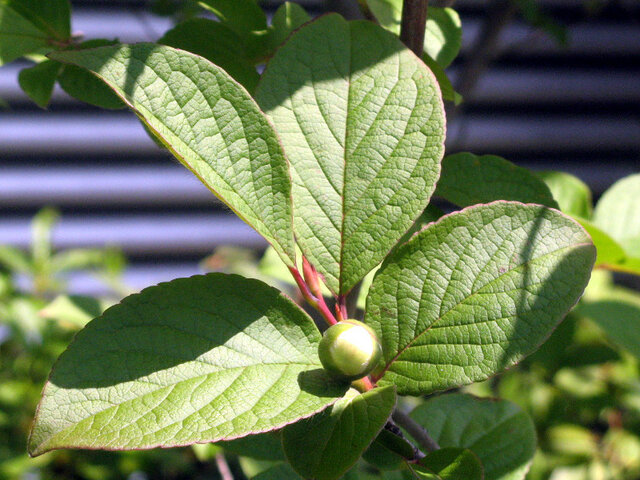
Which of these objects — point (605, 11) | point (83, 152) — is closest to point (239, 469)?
point (83, 152)

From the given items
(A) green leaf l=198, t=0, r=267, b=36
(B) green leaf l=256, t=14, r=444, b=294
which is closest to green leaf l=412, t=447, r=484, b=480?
(B) green leaf l=256, t=14, r=444, b=294

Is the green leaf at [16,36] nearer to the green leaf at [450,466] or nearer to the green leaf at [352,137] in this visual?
the green leaf at [352,137]

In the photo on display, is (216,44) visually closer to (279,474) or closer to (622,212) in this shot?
(279,474)

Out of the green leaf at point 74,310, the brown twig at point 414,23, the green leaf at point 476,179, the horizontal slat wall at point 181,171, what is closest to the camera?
the brown twig at point 414,23

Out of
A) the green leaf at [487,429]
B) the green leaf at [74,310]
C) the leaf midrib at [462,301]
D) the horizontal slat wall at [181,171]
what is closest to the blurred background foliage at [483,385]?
the green leaf at [74,310]

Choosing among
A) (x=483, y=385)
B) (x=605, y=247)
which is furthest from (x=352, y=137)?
(x=483, y=385)

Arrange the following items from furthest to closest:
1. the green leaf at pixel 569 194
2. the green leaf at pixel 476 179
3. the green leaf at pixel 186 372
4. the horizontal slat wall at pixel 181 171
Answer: the horizontal slat wall at pixel 181 171 → the green leaf at pixel 569 194 → the green leaf at pixel 476 179 → the green leaf at pixel 186 372
